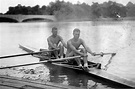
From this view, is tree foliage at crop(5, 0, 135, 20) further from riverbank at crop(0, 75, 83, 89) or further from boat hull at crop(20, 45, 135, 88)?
riverbank at crop(0, 75, 83, 89)

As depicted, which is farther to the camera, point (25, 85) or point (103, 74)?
point (103, 74)

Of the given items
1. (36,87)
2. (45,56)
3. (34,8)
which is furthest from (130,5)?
(34,8)

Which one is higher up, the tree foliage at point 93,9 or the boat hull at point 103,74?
the tree foliage at point 93,9

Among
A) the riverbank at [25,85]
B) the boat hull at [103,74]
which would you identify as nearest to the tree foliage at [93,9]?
the boat hull at [103,74]

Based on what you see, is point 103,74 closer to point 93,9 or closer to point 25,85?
point 25,85

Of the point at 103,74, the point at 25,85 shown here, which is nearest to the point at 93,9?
the point at 103,74

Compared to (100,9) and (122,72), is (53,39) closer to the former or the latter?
(122,72)

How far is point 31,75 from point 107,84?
11.6 ft

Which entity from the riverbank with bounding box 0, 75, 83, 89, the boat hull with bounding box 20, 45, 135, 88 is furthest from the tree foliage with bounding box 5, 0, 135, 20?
the riverbank with bounding box 0, 75, 83, 89

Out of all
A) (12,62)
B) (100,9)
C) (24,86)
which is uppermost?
(100,9)

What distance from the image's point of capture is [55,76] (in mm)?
9031

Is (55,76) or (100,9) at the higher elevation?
(100,9)

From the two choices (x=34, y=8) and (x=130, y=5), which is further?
(x=34, y=8)

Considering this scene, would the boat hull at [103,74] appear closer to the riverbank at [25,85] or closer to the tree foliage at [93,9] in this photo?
the riverbank at [25,85]
